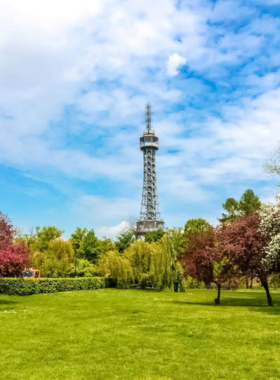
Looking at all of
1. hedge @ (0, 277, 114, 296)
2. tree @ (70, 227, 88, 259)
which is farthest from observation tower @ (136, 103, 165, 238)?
hedge @ (0, 277, 114, 296)

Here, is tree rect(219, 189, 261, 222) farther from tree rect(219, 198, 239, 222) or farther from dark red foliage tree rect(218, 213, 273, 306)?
dark red foliage tree rect(218, 213, 273, 306)

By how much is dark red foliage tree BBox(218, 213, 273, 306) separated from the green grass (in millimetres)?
4875

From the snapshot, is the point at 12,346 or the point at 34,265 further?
the point at 34,265

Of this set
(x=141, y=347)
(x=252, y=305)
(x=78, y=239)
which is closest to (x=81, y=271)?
(x=78, y=239)

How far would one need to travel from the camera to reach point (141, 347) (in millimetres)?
12125

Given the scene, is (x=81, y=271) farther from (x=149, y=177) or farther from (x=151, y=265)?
(x=149, y=177)

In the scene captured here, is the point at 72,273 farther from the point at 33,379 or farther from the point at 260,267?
the point at 33,379

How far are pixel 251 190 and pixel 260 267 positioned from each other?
5212cm

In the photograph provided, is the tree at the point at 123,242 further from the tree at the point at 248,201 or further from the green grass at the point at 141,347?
the green grass at the point at 141,347

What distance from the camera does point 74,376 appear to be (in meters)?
9.28

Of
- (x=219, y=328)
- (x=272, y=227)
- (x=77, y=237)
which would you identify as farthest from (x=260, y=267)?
(x=77, y=237)

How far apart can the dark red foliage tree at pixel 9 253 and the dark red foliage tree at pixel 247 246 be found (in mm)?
14456

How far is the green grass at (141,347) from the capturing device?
9539 millimetres

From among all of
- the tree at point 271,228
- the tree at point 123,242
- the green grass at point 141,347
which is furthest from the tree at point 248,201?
the green grass at point 141,347
